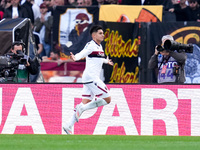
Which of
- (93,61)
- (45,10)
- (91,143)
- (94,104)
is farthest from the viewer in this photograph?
(45,10)

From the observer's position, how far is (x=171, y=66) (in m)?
13.4

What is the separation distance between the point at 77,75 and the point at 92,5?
7.81 feet

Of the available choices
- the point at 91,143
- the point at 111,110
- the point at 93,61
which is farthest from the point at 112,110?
the point at 91,143

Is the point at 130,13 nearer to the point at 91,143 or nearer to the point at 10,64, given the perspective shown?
the point at 10,64

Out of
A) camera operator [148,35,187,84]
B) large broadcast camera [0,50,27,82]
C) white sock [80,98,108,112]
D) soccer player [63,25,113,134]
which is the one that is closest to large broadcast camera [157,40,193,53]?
camera operator [148,35,187,84]

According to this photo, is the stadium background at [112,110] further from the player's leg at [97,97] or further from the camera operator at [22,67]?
the player's leg at [97,97]

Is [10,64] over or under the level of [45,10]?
under

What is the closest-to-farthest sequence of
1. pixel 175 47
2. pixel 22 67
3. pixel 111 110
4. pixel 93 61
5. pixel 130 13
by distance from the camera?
pixel 93 61 → pixel 175 47 → pixel 111 110 → pixel 22 67 → pixel 130 13

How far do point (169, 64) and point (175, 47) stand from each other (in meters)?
0.56

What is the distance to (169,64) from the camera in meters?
13.4

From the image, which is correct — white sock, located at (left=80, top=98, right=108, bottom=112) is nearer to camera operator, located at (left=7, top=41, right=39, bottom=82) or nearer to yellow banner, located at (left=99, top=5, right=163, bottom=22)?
camera operator, located at (left=7, top=41, right=39, bottom=82)

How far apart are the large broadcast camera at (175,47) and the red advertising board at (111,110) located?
766 mm

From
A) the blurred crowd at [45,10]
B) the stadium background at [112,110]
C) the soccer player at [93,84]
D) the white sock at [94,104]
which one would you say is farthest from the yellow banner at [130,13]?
the white sock at [94,104]

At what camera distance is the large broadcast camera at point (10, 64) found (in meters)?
13.2
